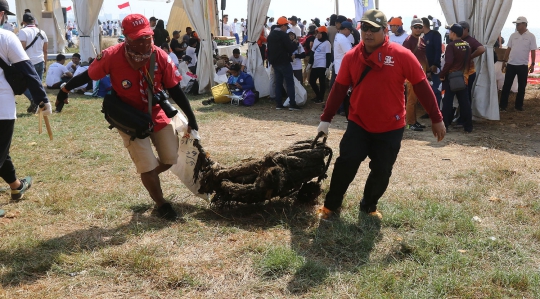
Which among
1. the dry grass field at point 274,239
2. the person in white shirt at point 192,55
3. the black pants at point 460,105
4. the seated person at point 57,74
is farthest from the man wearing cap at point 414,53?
the seated person at point 57,74

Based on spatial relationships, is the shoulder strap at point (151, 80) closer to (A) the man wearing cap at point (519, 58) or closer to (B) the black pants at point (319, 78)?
(B) the black pants at point (319, 78)

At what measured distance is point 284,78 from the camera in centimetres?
1155

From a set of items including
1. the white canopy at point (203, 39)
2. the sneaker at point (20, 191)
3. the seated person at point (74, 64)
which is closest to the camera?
the sneaker at point (20, 191)

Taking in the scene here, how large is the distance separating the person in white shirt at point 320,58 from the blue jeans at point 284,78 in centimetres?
81

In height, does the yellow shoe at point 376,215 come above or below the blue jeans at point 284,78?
below

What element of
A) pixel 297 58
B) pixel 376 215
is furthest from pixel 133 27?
pixel 297 58

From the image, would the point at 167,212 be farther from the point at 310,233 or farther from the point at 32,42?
the point at 32,42

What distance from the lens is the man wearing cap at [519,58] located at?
10.6 meters

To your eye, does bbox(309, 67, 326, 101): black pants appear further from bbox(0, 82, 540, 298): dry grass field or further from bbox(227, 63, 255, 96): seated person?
bbox(0, 82, 540, 298): dry grass field

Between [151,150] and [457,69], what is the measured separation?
6.04 meters

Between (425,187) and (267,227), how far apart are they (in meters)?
2.07

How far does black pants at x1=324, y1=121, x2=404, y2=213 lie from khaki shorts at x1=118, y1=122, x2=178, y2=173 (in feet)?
4.90

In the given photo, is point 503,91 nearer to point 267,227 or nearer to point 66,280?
point 267,227

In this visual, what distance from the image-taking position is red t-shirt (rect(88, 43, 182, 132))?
426 cm
